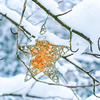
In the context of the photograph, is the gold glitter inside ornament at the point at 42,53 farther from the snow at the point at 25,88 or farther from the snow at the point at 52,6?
the snow at the point at 25,88

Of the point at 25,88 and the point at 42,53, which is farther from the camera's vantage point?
the point at 25,88

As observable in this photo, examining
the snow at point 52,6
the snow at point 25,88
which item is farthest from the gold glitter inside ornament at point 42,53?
the snow at point 25,88

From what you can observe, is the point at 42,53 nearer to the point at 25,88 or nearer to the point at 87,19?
the point at 87,19

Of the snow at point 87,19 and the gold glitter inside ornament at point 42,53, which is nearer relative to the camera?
the snow at point 87,19

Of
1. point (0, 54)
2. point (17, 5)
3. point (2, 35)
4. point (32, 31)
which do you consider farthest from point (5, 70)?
point (32, 31)

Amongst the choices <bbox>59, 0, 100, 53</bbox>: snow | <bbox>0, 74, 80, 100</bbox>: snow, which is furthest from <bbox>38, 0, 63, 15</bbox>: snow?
<bbox>0, 74, 80, 100</bbox>: snow

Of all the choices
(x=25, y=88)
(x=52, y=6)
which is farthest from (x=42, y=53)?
(x=25, y=88)

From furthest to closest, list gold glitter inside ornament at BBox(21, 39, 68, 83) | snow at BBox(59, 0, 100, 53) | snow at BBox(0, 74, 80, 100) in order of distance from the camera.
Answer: snow at BBox(0, 74, 80, 100)
gold glitter inside ornament at BBox(21, 39, 68, 83)
snow at BBox(59, 0, 100, 53)

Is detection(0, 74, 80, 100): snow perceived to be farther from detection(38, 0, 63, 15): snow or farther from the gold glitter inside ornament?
detection(38, 0, 63, 15): snow

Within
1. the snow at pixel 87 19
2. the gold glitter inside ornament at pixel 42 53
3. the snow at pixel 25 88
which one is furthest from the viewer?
the snow at pixel 25 88

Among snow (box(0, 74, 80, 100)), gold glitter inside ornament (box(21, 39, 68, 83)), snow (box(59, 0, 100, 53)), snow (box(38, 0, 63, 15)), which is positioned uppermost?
snow (box(38, 0, 63, 15))

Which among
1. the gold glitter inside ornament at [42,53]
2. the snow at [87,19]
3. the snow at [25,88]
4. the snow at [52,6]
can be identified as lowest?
the snow at [25,88]

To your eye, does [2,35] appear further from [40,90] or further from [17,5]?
[40,90]
